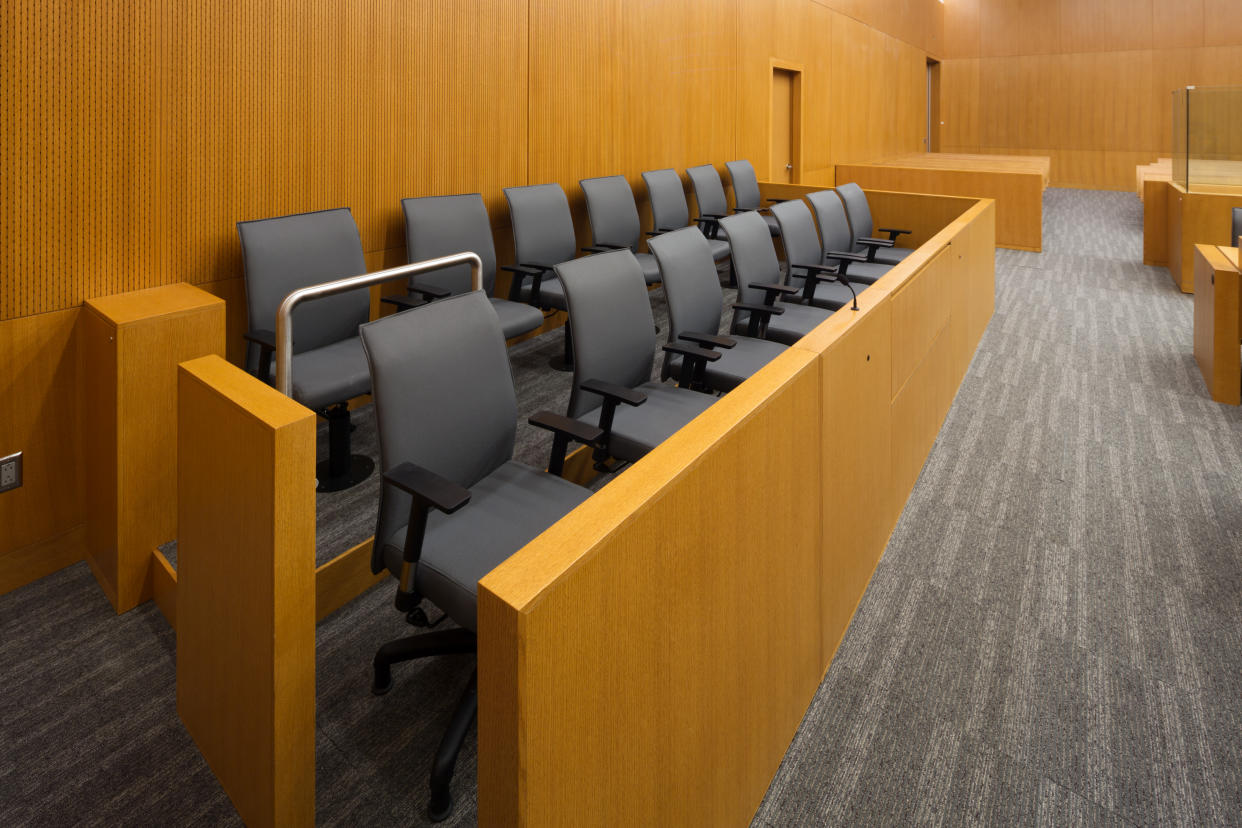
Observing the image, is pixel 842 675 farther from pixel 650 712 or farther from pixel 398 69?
pixel 398 69

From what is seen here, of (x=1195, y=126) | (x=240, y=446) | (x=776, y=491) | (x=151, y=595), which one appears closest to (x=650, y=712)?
(x=776, y=491)

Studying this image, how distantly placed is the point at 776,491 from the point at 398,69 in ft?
7.87

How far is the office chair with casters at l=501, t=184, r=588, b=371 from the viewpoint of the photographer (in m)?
3.10

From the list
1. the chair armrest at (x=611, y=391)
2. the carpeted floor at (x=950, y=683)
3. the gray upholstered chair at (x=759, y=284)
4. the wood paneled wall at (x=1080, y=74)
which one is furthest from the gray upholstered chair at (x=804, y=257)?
the wood paneled wall at (x=1080, y=74)

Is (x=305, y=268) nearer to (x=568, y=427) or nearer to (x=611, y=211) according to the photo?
(x=568, y=427)

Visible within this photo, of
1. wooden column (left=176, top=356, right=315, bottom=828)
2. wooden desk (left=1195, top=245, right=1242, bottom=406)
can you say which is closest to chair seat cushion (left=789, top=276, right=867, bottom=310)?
wooden desk (left=1195, top=245, right=1242, bottom=406)

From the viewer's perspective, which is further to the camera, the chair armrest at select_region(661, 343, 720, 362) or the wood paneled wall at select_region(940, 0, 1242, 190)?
the wood paneled wall at select_region(940, 0, 1242, 190)

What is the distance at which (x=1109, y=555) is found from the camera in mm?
2104

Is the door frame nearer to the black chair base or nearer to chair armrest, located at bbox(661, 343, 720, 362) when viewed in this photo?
chair armrest, located at bbox(661, 343, 720, 362)

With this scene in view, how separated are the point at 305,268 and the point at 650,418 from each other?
1250mm

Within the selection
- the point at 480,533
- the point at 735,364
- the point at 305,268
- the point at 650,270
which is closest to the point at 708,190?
the point at 650,270

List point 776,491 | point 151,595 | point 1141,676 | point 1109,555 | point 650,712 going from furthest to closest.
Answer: point 1109,555 → point 151,595 → point 1141,676 → point 776,491 → point 650,712

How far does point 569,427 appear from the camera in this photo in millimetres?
1627

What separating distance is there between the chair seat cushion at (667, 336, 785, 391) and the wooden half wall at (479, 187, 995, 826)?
455 millimetres
